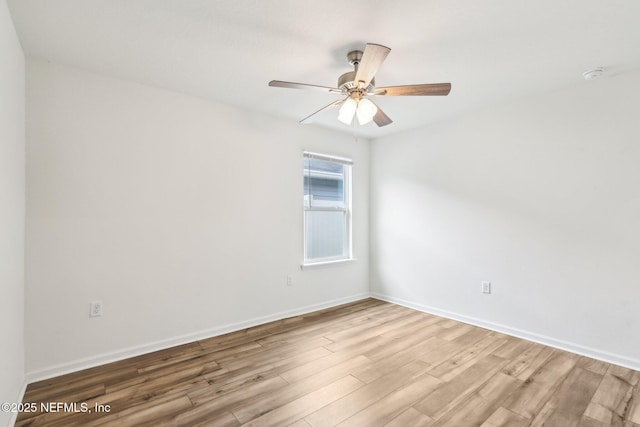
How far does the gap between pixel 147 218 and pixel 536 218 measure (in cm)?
366

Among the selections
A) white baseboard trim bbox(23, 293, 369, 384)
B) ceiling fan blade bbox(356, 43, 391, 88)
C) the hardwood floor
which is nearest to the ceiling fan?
ceiling fan blade bbox(356, 43, 391, 88)

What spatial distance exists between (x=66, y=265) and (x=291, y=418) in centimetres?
205

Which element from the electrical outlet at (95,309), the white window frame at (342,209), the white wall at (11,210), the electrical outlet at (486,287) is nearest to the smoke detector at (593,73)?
the electrical outlet at (486,287)

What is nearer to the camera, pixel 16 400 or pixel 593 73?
pixel 16 400

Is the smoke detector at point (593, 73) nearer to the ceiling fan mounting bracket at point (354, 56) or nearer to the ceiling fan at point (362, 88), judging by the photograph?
the ceiling fan at point (362, 88)

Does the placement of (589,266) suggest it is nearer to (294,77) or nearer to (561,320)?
(561,320)

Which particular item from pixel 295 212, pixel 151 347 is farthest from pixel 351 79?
pixel 151 347

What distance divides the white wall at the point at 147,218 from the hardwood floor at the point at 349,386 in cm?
32

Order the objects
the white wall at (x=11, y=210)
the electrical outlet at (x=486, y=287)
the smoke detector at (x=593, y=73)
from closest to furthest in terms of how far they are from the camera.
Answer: the white wall at (x=11, y=210) < the smoke detector at (x=593, y=73) < the electrical outlet at (x=486, y=287)

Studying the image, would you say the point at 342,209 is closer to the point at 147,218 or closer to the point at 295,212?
the point at 295,212

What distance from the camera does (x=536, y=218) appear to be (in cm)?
291

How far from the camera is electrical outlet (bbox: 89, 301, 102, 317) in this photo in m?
2.41

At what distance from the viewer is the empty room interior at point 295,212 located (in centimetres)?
183

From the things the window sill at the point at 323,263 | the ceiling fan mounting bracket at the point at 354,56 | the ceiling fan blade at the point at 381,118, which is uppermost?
the ceiling fan mounting bracket at the point at 354,56
